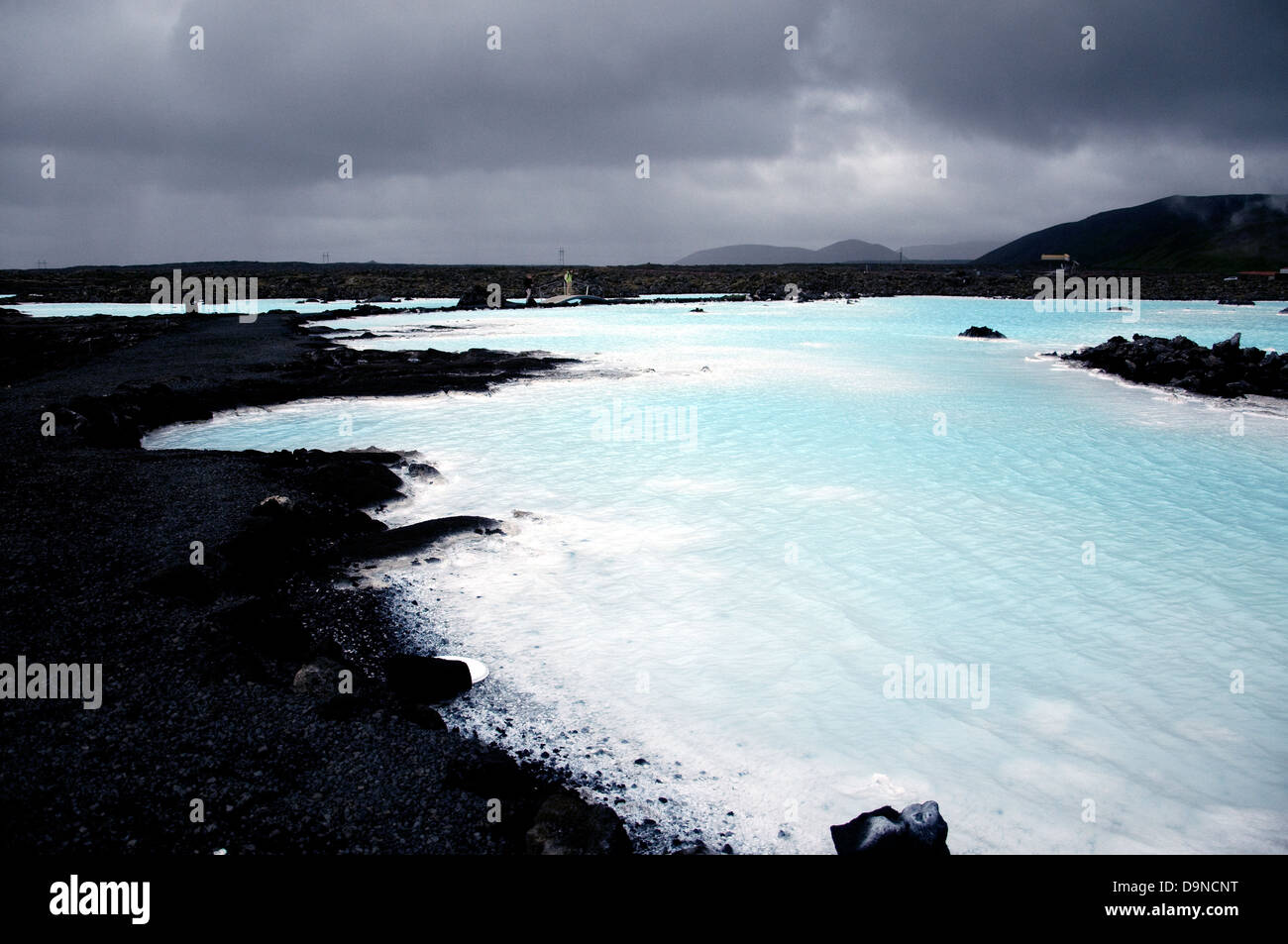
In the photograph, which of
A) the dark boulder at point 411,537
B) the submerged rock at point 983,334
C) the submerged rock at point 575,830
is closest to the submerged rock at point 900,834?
the submerged rock at point 575,830

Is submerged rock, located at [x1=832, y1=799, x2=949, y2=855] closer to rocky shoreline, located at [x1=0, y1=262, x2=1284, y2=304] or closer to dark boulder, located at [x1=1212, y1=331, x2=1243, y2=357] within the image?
dark boulder, located at [x1=1212, y1=331, x2=1243, y2=357]

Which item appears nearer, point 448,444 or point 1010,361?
point 448,444

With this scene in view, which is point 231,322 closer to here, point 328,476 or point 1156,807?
point 328,476

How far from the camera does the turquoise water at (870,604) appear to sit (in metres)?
5.06

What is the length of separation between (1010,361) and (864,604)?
82.4ft

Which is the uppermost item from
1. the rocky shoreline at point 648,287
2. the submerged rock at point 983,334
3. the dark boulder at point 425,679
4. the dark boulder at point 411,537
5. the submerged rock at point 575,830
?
the rocky shoreline at point 648,287

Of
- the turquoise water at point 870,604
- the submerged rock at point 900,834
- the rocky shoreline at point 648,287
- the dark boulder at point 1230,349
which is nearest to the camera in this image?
the submerged rock at point 900,834

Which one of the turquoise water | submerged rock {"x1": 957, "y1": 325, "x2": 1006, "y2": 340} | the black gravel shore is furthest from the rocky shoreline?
the black gravel shore

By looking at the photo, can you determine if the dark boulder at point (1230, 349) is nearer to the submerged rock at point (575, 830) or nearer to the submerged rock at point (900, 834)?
the submerged rock at point (900, 834)

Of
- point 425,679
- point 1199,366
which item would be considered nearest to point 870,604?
point 425,679

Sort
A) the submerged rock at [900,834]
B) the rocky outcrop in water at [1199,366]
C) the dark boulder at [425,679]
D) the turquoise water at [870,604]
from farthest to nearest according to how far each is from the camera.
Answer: the rocky outcrop in water at [1199,366] < the dark boulder at [425,679] < the turquoise water at [870,604] < the submerged rock at [900,834]

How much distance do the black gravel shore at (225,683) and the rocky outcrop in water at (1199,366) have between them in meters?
21.9
